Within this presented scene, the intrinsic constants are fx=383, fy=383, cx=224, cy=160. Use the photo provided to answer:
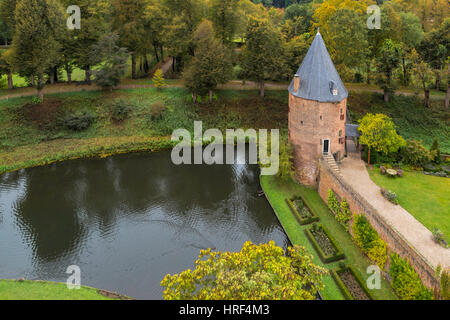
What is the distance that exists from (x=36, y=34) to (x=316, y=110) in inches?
1480

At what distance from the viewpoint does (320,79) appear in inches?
1403

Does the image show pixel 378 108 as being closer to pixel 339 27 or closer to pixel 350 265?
pixel 339 27

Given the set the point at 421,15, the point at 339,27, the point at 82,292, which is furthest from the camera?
the point at 421,15

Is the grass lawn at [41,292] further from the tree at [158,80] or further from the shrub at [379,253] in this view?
the tree at [158,80]

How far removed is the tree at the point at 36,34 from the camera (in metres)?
48.7

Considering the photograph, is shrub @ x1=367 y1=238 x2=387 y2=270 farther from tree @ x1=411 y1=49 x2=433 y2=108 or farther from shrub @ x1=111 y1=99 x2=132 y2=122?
shrub @ x1=111 y1=99 x2=132 y2=122

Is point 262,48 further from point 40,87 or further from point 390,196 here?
point 40,87

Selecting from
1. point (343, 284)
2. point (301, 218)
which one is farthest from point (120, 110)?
point (343, 284)

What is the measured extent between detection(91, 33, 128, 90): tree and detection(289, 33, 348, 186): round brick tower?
1135 inches

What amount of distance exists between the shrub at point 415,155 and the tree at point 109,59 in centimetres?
3896

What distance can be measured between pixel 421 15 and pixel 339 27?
1122 inches

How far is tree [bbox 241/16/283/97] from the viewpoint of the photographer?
5188cm

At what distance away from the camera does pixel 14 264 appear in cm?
2895
